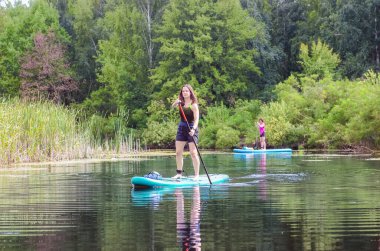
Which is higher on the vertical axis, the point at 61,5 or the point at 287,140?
the point at 61,5

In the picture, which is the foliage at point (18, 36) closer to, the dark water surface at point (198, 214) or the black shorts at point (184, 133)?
the dark water surface at point (198, 214)

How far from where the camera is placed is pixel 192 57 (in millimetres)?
57438

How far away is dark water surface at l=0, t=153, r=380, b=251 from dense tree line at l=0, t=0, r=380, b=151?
1179 inches

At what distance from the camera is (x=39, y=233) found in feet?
30.6

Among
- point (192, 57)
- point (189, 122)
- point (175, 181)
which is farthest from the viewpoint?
point (192, 57)

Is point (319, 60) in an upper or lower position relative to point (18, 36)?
lower

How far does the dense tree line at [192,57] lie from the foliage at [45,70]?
89 millimetres

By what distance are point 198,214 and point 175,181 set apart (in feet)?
19.0

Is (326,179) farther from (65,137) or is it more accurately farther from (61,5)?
(61,5)

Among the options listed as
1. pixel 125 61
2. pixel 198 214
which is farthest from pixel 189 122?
pixel 125 61

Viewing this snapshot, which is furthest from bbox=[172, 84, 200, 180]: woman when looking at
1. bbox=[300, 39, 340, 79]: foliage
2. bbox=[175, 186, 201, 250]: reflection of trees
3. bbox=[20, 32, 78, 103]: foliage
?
bbox=[20, 32, 78, 103]: foliage

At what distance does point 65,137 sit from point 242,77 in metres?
30.5

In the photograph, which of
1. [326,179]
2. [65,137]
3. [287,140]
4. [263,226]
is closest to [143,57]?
[287,140]

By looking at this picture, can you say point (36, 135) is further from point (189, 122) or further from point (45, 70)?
point (45, 70)
